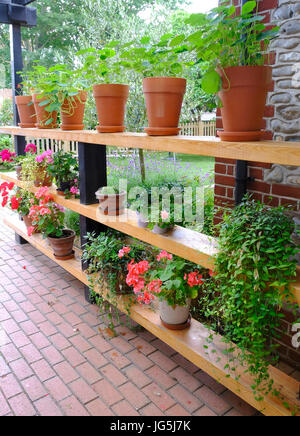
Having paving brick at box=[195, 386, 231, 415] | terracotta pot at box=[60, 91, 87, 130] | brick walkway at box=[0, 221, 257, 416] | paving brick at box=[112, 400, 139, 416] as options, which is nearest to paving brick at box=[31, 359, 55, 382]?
brick walkway at box=[0, 221, 257, 416]

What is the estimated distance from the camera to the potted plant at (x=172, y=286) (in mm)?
2018

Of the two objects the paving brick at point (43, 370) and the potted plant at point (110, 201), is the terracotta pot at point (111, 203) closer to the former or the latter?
the potted plant at point (110, 201)

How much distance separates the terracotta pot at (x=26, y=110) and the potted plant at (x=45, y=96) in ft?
0.83

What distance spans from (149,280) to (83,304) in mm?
951

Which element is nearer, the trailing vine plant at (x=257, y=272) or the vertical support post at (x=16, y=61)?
the trailing vine plant at (x=257, y=272)

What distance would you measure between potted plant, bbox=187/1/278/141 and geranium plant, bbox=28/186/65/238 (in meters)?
2.07

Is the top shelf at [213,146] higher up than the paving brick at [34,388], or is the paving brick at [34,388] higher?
the top shelf at [213,146]

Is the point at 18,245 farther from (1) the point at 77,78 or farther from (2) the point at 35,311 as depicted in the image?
(1) the point at 77,78

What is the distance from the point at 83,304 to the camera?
2918 millimetres

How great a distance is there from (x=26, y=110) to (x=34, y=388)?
7.79 feet

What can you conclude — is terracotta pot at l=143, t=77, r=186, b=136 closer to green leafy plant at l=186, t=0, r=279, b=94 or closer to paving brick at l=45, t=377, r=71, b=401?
green leafy plant at l=186, t=0, r=279, b=94

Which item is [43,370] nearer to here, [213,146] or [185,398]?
[185,398]

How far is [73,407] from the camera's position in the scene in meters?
1.88

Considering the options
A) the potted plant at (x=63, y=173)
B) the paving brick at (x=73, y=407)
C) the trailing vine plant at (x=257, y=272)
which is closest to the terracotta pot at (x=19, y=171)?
the potted plant at (x=63, y=173)
